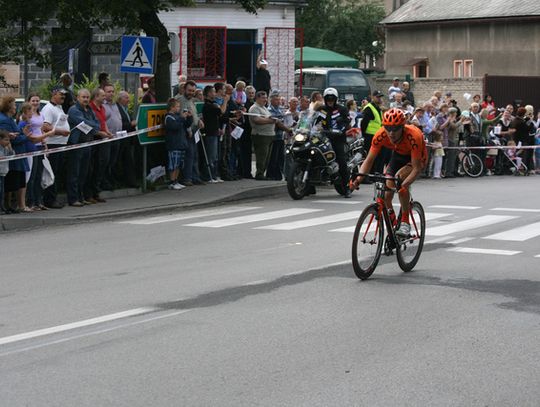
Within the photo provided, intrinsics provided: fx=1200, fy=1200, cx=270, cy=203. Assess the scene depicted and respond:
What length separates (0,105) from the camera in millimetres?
17688

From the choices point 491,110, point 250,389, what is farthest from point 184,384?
point 491,110

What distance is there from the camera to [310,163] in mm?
21562

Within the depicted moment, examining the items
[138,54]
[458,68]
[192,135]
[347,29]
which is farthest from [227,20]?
[347,29]

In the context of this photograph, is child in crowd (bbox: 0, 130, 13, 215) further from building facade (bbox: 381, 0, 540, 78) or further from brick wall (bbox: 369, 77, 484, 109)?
building facade (bbox: 381, 0, 540, 78)

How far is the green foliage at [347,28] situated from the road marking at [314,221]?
52.0m

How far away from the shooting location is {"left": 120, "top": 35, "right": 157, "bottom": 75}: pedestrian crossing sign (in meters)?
21.0

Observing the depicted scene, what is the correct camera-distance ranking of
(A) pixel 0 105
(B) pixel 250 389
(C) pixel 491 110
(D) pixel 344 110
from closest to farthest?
(B) pixel 250 389
(A) pixel 0 105
(D) pixel 344 110
(C) pixel 491 110

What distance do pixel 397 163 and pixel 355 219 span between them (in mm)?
5149

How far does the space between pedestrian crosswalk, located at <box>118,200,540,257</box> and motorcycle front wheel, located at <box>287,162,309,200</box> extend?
504mm

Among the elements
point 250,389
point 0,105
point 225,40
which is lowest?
point 250,389

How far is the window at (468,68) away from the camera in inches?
2324

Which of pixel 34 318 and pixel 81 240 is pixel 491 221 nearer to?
pixel 81 240

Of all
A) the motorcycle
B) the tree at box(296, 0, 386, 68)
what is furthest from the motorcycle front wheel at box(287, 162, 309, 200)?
the tree at box(296, 0, 386, 68)

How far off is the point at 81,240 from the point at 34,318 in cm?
→ 569
